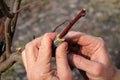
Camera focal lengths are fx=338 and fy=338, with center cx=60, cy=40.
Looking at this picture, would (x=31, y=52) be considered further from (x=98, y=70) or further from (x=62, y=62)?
(x=98, y=70)

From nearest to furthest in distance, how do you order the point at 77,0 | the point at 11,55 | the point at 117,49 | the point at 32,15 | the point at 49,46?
1. the point at 49,46
2. the point at 11,55
3. the point at 117,49
4. the point at 32,15
5. the point at 77,0

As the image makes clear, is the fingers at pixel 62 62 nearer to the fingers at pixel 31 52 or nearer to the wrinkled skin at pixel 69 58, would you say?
the wrinkled skin at pixel 69 58

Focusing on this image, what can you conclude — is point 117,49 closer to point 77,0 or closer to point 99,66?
point 77,0

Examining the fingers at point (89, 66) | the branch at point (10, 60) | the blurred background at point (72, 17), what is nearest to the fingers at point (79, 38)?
the fingers at point (89, 66)

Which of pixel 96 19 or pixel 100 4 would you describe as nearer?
pixel 96 19

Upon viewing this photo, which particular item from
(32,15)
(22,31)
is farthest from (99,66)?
(32,15)

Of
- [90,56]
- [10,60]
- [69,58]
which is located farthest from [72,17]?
[69,58]

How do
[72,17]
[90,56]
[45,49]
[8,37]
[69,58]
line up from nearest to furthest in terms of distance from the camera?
[45,49] < [69,58] < [90,56] < [8,37] < [72,17]
